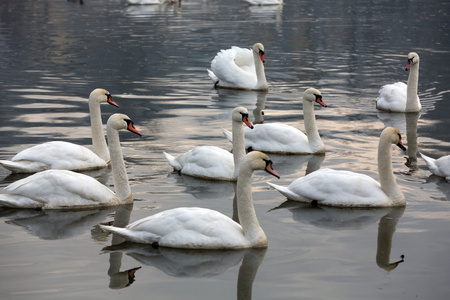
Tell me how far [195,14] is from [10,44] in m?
17.6

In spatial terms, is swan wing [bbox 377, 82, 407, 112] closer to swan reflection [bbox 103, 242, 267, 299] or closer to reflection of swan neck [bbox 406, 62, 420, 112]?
reflection of swan neck [bbox 406, 62, 420, 112]

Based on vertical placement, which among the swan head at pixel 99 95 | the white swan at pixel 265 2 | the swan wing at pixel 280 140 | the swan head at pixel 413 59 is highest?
the swan head at pixel 99 95

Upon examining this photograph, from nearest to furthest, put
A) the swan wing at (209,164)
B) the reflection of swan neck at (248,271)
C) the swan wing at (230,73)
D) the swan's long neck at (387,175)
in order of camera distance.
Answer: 1. the reflection of swan neck at (248,271)
2. the swan's long neck at (387,175)
3. the swan wing at (209,164)
4. the swan wing at (230,73)

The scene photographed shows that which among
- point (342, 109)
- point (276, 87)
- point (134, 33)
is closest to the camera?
A: point (342, 109)

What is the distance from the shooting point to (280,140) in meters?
12.9

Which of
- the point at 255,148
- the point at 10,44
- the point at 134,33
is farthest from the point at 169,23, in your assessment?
the point at 255,148

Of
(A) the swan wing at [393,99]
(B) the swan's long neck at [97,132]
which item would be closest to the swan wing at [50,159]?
(B) the swan's long neck at [97,132]

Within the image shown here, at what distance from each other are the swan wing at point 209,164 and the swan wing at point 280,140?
1649mm

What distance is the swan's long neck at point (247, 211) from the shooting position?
8.03 meters

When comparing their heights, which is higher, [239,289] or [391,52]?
[239,289]

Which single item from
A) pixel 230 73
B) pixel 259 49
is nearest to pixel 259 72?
pixel 259 49

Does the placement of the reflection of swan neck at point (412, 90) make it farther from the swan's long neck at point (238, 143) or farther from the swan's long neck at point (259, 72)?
the swan's long neck at point (238, 143)

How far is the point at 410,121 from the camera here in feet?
51.8

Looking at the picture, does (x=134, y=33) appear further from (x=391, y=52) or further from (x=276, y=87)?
(x=276, y=87)
